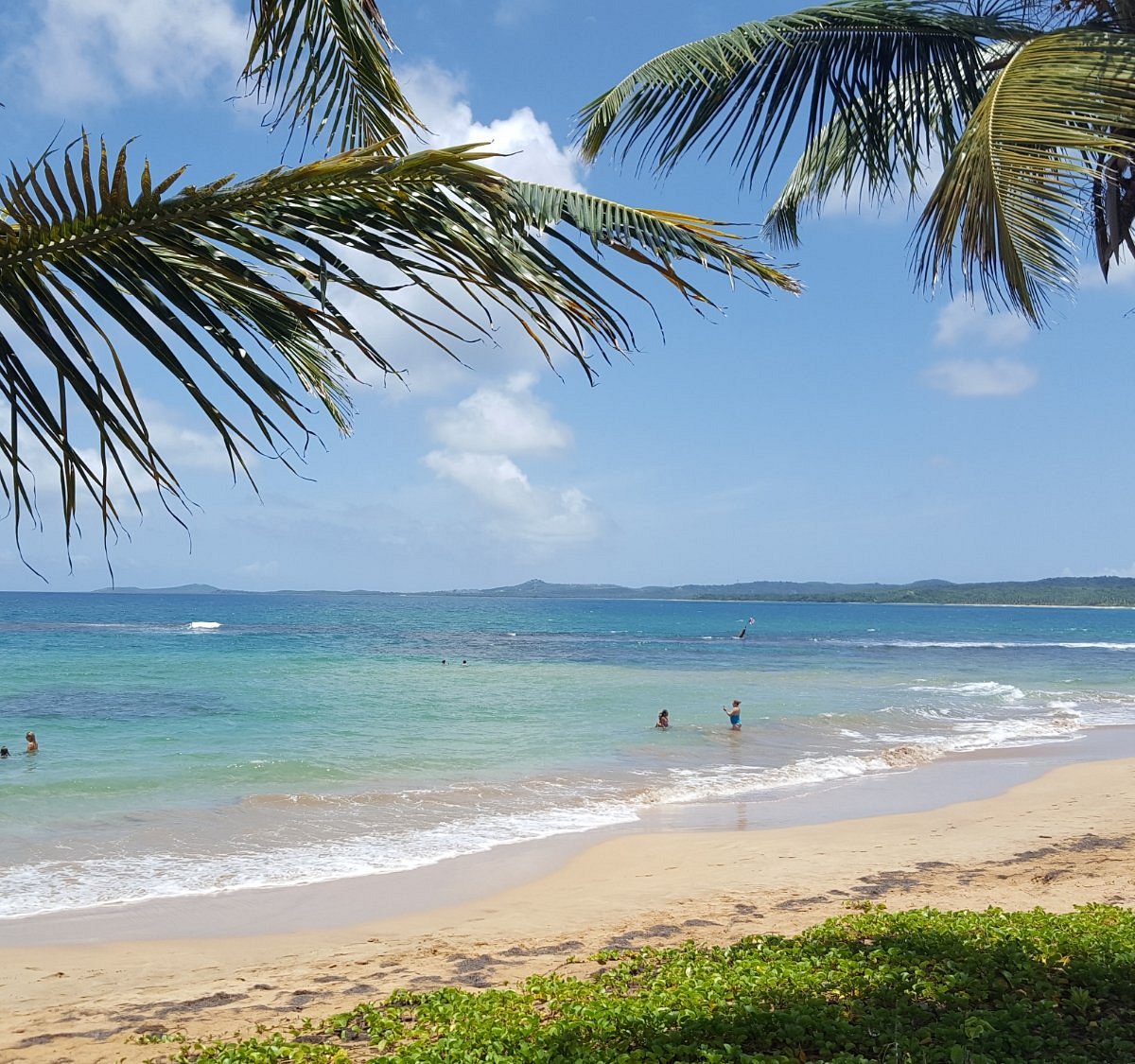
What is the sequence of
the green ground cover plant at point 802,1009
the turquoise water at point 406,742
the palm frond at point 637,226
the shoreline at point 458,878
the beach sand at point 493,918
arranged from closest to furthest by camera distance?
the palm frond at point 637,226 → the green ground cover plant at point 802,1009 → the beach sand at point 493,918 → the shoreline at point 458,878 → the turquoise water at point 406,742

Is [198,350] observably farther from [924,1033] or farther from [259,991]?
[259,991]

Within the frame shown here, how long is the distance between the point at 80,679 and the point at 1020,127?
118ft

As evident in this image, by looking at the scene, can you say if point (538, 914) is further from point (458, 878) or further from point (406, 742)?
point (406, 742)

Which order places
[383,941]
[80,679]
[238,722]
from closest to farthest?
[383,941] → [238,722] → [80,679]

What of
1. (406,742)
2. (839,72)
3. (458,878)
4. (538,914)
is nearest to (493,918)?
(538,914)

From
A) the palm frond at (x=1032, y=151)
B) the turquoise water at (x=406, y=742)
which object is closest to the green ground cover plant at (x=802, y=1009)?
the palm frond at (x=1032, y=151)

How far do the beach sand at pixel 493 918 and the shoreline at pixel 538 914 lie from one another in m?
0.03

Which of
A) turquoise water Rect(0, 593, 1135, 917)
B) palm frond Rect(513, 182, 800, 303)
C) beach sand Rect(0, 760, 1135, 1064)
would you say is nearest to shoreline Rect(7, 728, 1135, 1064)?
beach sand Rect(0, 760, 1135, 1064)

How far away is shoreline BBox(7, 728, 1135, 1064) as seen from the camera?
241 inches

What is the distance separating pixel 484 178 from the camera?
5.68ft

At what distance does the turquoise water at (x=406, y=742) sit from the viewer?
450 inches

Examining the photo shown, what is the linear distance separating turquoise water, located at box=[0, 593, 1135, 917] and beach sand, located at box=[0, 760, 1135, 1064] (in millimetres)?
1175

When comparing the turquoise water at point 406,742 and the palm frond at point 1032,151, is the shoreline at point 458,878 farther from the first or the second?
the palm frond at point 1032,151

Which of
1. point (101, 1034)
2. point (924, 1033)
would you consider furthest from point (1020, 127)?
point (101, 1034)
